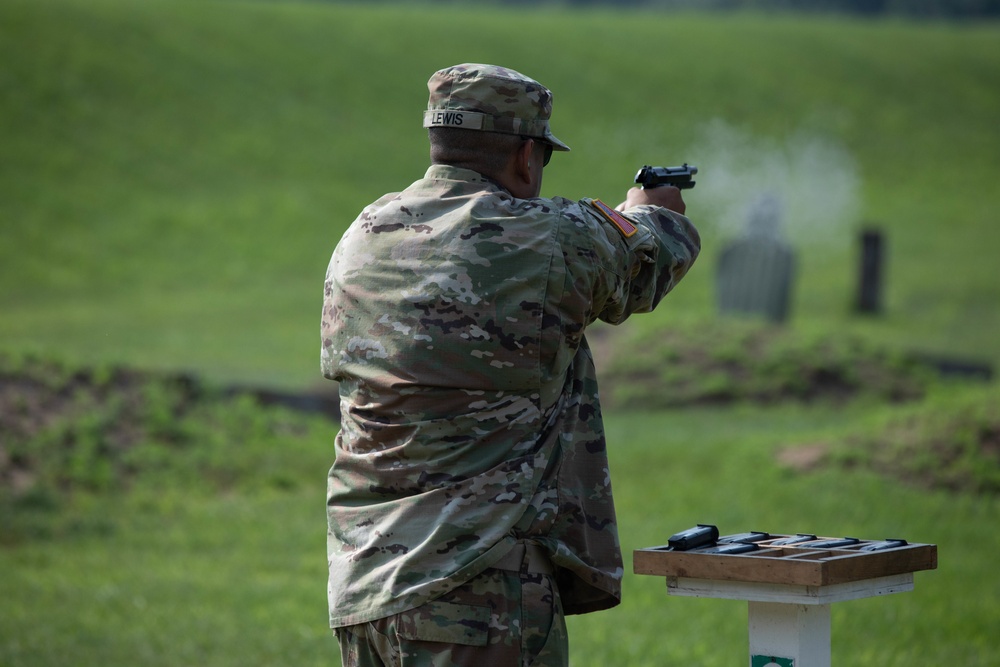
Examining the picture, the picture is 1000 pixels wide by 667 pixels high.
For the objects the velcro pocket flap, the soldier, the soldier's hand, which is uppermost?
the soldier's hand

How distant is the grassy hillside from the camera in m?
18.9

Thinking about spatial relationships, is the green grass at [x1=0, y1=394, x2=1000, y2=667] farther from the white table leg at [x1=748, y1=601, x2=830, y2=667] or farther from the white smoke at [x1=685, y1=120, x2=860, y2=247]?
the white smoke at [x1=685, y1=120, x2=860, y2=247]

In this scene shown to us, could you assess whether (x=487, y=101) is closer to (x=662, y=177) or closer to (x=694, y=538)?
(x=662, y=177)

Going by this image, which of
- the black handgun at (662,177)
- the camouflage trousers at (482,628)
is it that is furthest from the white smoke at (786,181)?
the camouflage trousers at (482,628)

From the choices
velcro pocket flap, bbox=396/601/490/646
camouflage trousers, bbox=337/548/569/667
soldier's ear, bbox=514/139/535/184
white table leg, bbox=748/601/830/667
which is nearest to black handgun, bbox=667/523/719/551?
white table leg, bbox=748/601/830/667

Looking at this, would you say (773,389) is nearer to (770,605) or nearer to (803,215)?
(770,605)

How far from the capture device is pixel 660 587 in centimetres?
744

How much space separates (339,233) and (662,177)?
815 inches

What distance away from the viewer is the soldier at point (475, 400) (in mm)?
2914

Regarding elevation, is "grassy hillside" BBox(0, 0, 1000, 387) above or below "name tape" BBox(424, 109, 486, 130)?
above

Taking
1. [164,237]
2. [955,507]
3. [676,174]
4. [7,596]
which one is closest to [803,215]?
[164,237]

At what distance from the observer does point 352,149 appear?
91.7 feet

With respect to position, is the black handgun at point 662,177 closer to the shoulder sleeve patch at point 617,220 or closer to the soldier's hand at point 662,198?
the soldier's hand at point 662,198

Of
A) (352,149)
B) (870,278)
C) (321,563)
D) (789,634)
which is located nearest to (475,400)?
(789,634)
